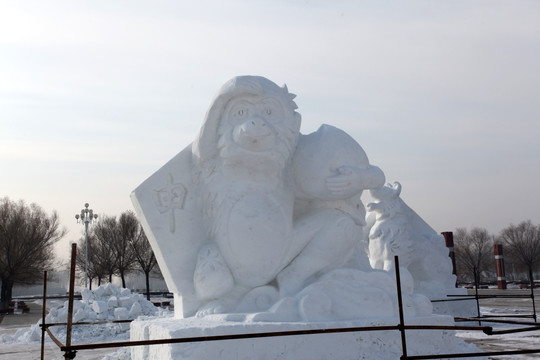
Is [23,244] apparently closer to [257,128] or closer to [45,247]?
[45,247]

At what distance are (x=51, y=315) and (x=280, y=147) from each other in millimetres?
8142

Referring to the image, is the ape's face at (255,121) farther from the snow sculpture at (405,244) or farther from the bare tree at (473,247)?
the bare tree at (473,247)

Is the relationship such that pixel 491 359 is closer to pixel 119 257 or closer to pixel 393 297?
pixel 393 297

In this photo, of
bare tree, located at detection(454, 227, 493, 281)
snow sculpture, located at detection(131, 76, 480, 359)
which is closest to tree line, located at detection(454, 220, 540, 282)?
bare tree, located at detection(454, 227, 493, 281)

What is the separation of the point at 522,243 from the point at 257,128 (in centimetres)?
4170

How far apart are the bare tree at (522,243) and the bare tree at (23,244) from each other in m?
33.4

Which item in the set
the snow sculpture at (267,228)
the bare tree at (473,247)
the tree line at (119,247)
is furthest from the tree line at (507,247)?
the snow sculpture at (267,228)

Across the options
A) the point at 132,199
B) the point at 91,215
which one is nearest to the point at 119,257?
the point at 91,215

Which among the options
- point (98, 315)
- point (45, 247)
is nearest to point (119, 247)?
point (45, 247)

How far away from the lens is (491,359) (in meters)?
5.01

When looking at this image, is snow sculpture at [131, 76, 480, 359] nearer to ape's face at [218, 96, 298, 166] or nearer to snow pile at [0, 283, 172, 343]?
ape's face at [218, 96, 298, 166]

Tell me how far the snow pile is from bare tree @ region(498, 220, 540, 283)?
35.3m

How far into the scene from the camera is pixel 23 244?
80.6 feet

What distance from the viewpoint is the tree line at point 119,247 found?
28812mm
